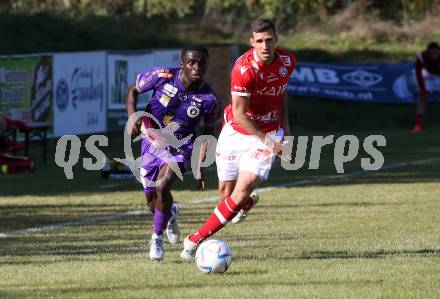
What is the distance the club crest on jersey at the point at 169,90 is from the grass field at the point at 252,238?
1438 mm

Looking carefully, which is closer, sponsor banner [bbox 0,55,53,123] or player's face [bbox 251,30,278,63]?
player's face [bbox 251,30,278,63]

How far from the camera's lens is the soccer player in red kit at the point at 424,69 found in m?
29.0

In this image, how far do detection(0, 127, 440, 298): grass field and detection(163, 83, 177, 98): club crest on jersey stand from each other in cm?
144

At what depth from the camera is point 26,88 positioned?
22.4 meters

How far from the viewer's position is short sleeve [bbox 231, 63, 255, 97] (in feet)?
31.7

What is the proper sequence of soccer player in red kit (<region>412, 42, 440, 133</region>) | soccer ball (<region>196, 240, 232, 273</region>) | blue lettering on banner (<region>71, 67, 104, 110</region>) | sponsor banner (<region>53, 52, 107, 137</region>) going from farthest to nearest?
soccer player in red kit (<region>412, 42, 440, 133</region>) → blue lettering on banner (<region>71, 67, 104, 110</region>) → sponsor banner (<region>53, 52, 107, 137</region>) → soccer ball (<region>196, 240, 232, 273</region>)

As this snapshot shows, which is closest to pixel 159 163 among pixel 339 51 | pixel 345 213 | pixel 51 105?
pixel 345 213

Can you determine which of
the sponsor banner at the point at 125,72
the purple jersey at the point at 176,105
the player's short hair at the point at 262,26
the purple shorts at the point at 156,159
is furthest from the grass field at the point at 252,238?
the sponsor banner at the point at 125,72

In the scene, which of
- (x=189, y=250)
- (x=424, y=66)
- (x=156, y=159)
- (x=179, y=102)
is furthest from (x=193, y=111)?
(x=424, y=66)

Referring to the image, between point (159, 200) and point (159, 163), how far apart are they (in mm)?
342

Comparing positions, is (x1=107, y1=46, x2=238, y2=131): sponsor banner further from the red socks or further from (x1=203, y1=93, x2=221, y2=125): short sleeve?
the red socks

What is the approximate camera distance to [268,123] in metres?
10.3

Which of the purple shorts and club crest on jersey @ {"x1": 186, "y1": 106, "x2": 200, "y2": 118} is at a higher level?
club crest on jersey @ {"x1": 186, "y1": 106, "x2": 200, "y2": 118}

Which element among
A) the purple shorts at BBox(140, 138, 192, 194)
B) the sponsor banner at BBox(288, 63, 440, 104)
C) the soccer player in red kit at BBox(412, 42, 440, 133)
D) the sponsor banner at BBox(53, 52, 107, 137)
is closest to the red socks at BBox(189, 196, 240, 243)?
the purple shorts at BBox(140, 138, 192, 194)
